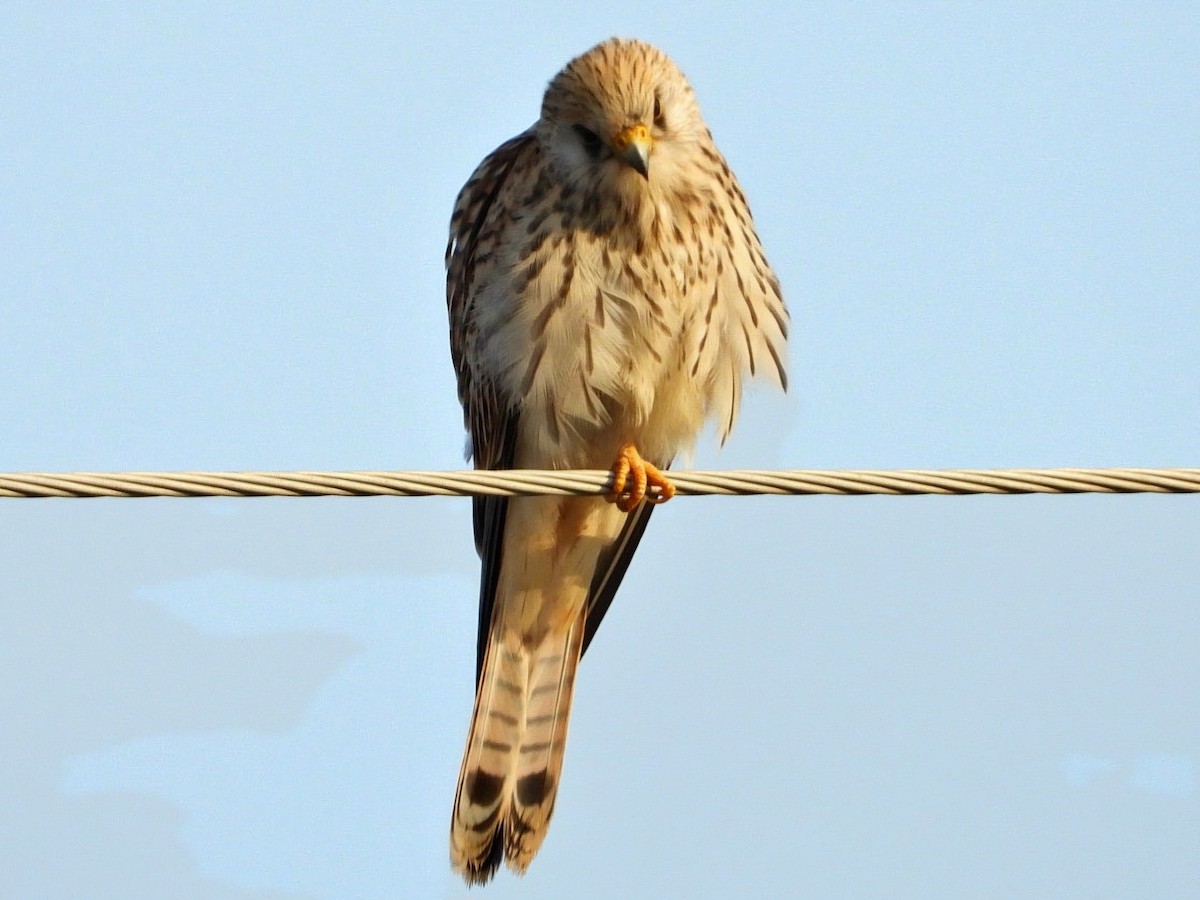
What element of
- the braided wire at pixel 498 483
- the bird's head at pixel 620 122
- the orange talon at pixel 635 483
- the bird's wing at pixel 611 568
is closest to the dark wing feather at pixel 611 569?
the bird's wing at pixel 611 568

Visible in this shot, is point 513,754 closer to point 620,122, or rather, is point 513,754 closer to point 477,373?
point 477,373

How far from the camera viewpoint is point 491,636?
5.50 metres

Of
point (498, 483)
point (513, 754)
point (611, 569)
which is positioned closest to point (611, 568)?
point (611, 569)

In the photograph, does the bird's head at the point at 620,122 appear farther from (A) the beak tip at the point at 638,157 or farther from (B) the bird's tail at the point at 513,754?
(B) the bird's tail at the point at 513,754

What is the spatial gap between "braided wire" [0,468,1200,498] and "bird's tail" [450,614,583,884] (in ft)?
6.47

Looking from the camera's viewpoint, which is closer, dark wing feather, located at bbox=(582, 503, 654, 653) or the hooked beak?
the hooked beak

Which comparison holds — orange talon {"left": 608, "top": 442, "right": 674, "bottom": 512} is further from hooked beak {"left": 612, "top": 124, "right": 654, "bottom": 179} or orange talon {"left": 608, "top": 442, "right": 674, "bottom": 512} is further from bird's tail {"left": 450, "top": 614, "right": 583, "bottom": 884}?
bird's tail {"left": 450, "top": 614, "right": 583, "bottom": 884}

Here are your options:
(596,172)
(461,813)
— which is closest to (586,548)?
(461,813)

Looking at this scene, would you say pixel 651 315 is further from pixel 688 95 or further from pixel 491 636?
pixel 491 636

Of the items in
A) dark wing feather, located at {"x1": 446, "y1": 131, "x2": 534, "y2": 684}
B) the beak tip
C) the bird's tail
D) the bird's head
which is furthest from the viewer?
the bird's tail

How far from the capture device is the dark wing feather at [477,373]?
508cm

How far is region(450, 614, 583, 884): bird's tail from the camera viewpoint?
5.28 metres

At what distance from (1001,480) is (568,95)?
6.32ft

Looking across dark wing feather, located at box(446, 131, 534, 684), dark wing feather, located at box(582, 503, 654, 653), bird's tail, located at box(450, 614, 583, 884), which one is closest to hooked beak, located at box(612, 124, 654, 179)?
dark wing feather, located at box(446, 131, 534, 684)
